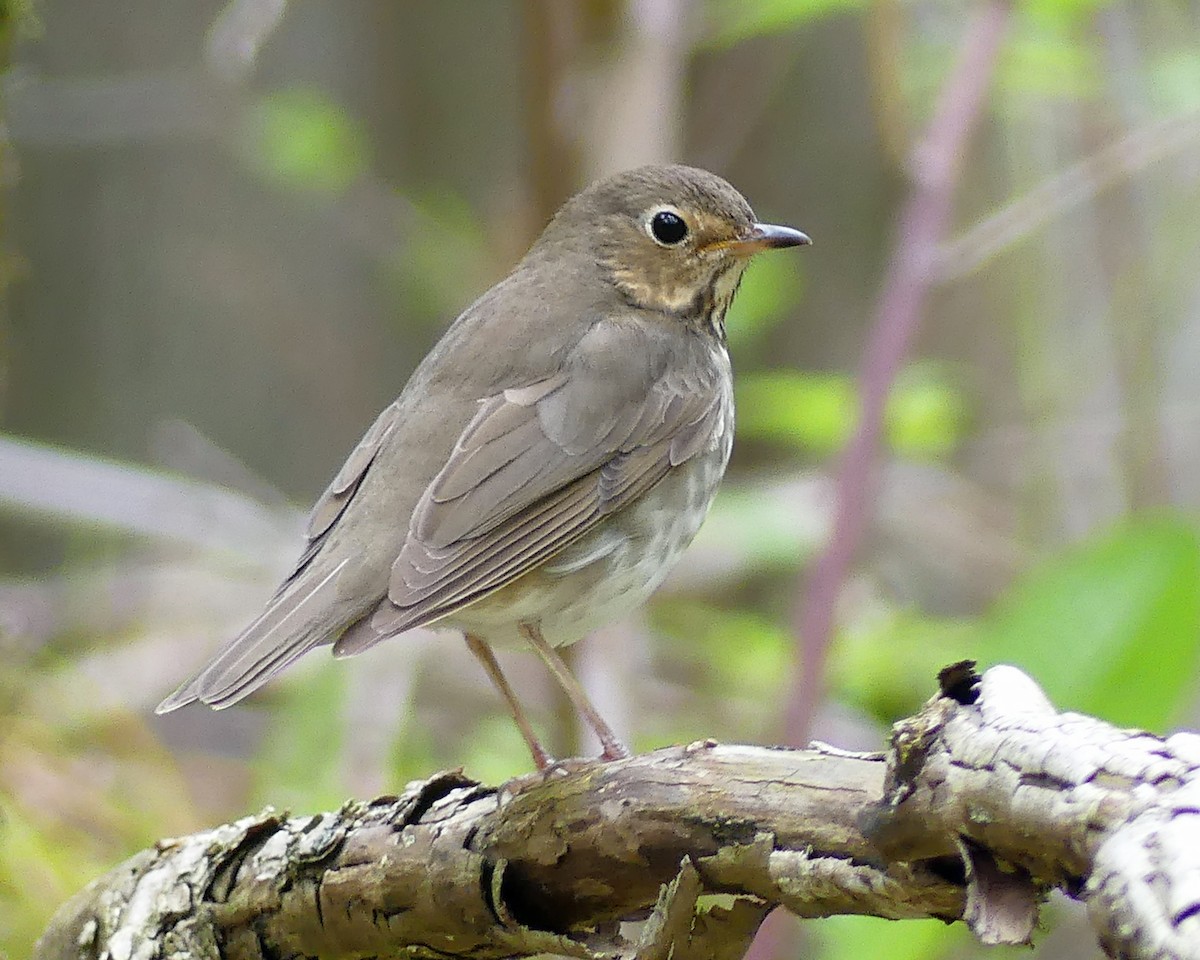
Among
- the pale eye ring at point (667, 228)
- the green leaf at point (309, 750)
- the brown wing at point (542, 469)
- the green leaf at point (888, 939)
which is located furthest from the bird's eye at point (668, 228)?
the green leaf at point (309, 750)

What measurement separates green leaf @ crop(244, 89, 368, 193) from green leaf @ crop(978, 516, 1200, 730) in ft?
12.7

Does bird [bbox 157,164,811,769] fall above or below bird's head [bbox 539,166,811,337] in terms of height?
below

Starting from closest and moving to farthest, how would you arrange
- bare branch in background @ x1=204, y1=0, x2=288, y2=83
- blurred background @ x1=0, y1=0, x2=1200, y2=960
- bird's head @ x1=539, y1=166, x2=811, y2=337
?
bare branch in background @ x1=204, y1=0, x2=288, y2=83 < bird's head @ x1=539, y1=166, x2=811, y2=337 < blurred background @ x1=0, y1=0, x2=1200, y2=960

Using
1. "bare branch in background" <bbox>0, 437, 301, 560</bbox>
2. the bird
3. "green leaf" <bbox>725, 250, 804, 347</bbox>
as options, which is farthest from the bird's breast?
"bare branch in background" <bbox>0, 437, 301, 560</bbox>

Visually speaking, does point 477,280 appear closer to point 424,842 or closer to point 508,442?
point 508,442

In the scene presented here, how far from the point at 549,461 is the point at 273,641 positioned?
645 millimetres

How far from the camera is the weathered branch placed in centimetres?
125

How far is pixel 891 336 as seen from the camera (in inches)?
124

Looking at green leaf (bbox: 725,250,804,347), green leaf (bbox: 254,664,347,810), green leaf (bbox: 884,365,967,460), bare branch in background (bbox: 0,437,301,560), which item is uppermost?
green leaf (bbox: 725,250,804,347)

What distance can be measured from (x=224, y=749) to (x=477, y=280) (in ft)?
7.34

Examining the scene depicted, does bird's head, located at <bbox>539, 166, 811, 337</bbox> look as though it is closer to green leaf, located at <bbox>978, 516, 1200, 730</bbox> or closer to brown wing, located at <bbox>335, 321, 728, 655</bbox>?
brown wing, located at <bbox>335, 321, 728, 655</bbox>

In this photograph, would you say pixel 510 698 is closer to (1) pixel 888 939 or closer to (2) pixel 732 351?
(1) pixel 888 939

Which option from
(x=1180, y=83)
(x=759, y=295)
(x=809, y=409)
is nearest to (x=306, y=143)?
(x=759, y=295)

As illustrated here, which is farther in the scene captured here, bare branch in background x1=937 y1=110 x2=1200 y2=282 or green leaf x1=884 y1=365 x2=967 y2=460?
green leaf x1=884 y1=365 x2=967 y2=460
